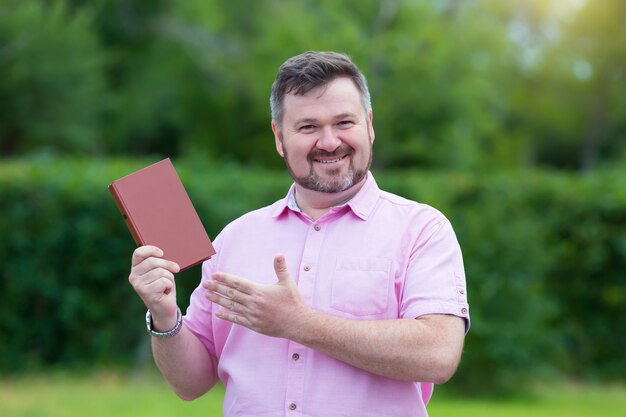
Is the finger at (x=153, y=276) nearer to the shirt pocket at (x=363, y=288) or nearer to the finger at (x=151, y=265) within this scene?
the finger at (x=151, y=265)

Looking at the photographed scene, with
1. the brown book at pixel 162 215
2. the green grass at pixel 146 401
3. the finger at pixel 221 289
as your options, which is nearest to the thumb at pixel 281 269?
the finger at pixel 221 289

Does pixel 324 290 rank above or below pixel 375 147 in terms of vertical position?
below

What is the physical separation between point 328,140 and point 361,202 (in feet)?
0.78

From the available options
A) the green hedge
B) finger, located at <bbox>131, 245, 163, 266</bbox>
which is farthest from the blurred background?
finger, located at <bbox>131, 245, 163, 266</bbox>

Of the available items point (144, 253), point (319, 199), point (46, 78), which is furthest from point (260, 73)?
point (144, 253)

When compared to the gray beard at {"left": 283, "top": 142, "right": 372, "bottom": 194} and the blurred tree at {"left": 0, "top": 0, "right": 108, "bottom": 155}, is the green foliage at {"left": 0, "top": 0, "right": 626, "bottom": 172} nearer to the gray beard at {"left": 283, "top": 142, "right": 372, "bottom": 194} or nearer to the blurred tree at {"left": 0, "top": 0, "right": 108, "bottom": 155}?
the blurred tree at {"left": 0, "top": 0, "right": 108, "bottom": 155}

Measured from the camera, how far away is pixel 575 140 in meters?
44.0

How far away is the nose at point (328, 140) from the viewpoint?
2.94m

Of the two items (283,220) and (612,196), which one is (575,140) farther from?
(283,220)

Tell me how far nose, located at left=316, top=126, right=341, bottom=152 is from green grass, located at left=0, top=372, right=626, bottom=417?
5419 mm

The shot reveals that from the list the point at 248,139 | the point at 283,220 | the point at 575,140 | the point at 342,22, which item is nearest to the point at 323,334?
the point at 283,220

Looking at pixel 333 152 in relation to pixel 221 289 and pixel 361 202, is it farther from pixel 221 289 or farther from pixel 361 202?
pixel 221 289

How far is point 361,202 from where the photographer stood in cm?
303

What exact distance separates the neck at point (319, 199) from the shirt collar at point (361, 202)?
0.06 feet
